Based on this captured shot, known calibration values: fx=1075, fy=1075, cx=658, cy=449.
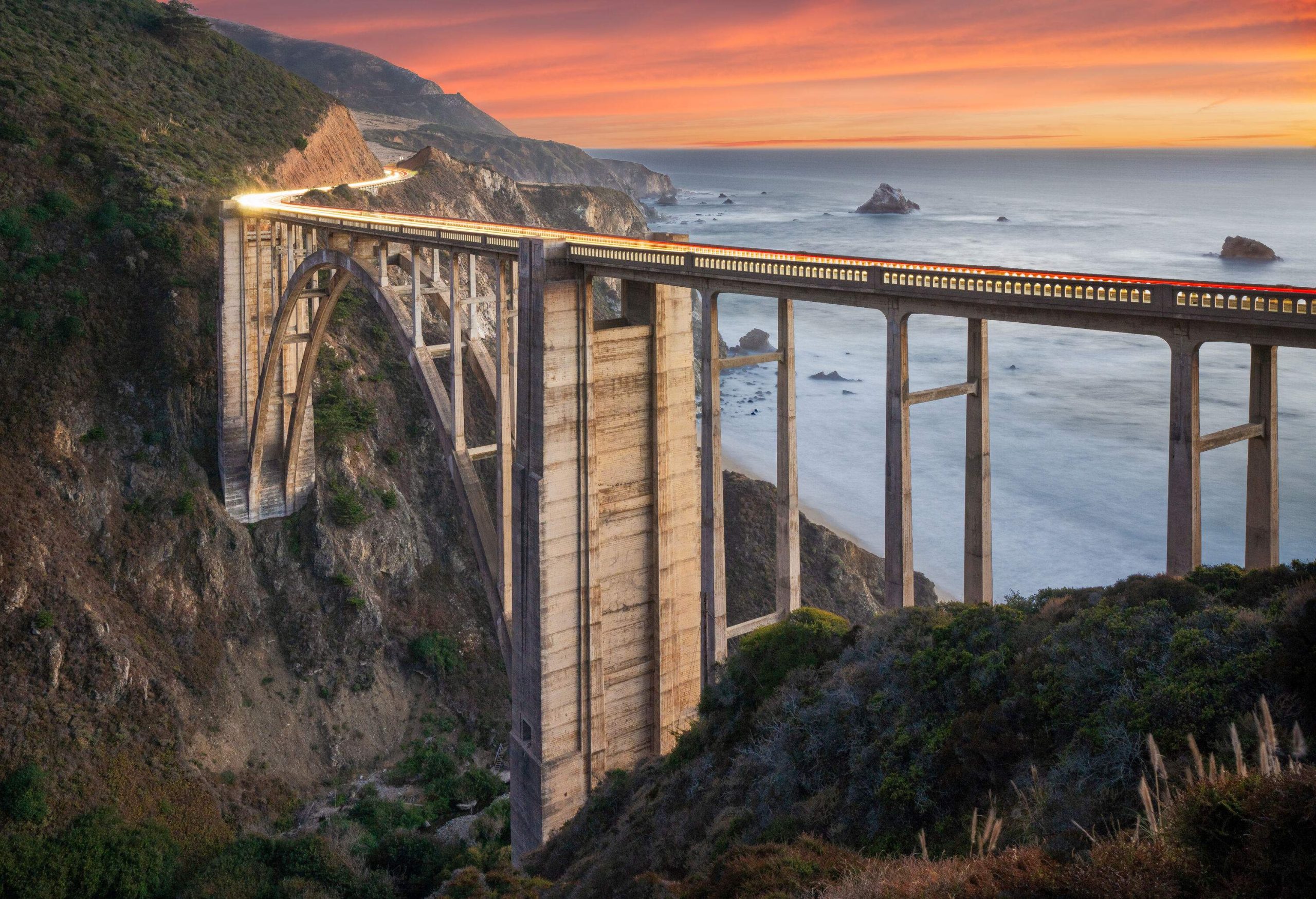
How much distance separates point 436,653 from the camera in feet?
136

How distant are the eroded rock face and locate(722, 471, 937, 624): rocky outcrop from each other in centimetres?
5350

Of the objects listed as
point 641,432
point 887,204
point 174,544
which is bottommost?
point 174,544

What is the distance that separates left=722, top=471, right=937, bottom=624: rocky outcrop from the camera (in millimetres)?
42656

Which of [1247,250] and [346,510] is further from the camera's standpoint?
[1247,250]

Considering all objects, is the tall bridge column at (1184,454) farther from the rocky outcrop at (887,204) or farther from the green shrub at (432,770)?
the rocky outcrop at (887,204)

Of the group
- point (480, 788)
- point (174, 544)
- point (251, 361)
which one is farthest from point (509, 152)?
point (480, 788)

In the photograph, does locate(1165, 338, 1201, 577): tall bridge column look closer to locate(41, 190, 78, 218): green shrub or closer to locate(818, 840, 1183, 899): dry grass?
locate(818, 840, 1183, 899): dry grass

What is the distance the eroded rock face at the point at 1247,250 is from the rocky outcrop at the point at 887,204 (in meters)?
77.5

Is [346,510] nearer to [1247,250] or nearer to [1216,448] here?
[1216,448]

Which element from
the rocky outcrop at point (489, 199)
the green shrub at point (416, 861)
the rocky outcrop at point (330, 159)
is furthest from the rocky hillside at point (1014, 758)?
the rocky outcrop at point (330, 159)

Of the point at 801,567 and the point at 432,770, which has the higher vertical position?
the point at 801,567

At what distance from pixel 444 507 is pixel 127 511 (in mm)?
12510

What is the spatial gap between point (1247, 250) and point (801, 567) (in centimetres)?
6048

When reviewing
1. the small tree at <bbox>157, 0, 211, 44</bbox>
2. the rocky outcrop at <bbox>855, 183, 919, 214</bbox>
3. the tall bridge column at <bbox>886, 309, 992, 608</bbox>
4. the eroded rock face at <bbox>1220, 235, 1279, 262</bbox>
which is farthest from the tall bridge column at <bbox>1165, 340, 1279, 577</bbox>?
the rocky outcrop at <bbox>855, 183, 919, 214</bbox>
